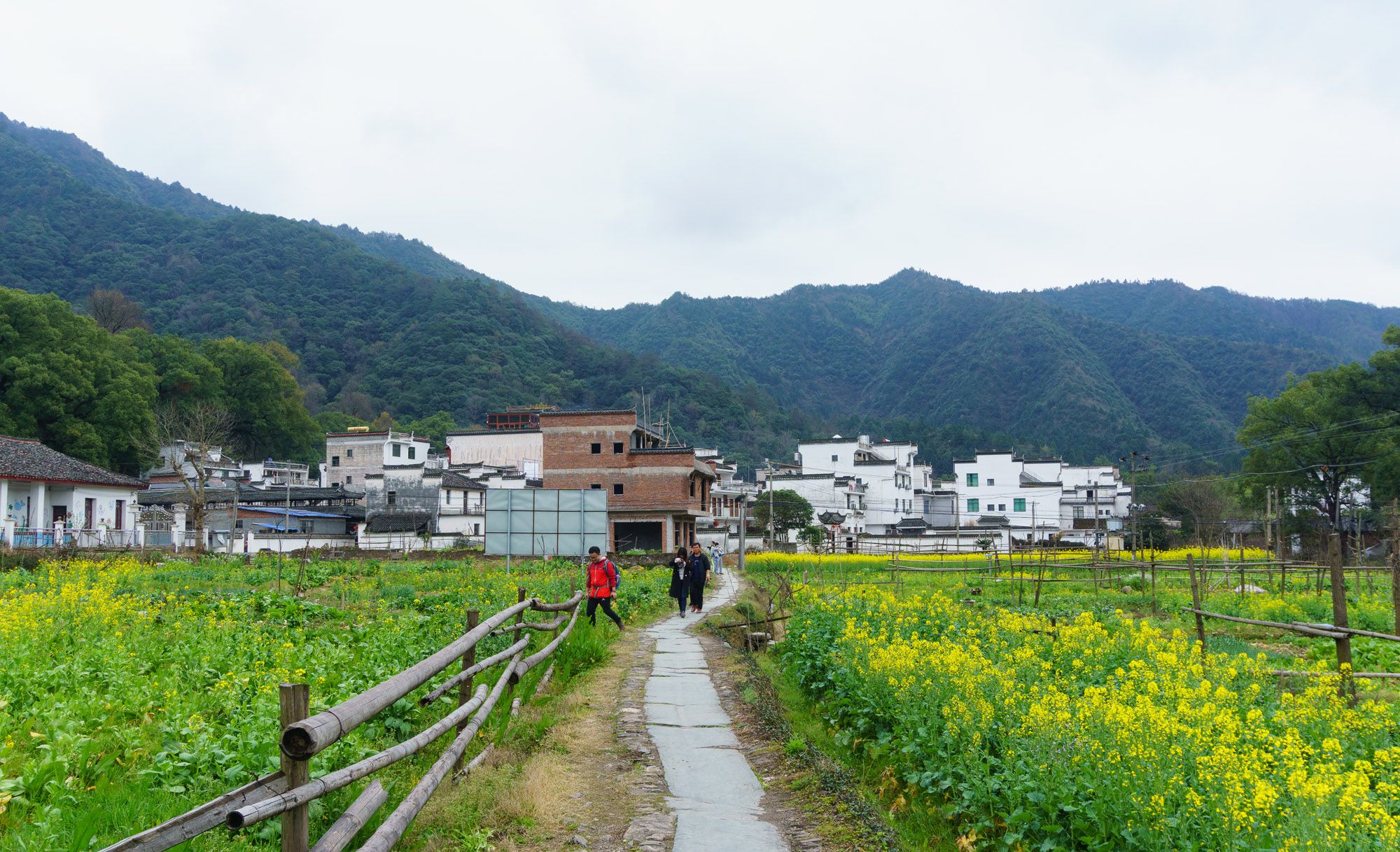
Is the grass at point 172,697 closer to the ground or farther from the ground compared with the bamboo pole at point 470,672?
closer to the ground

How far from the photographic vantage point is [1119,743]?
15.9 ft

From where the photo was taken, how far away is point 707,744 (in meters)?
8.44

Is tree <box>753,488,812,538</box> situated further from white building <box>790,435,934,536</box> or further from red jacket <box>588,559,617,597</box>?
red jacket <box>588,559,617,597</box>

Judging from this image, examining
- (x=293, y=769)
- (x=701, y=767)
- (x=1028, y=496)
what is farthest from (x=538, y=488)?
(x=1028, y=496)

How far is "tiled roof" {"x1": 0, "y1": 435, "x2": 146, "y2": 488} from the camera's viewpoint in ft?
118

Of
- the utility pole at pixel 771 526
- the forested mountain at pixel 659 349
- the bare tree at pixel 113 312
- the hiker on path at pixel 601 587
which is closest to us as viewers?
the hiker on path at pixel 601 587

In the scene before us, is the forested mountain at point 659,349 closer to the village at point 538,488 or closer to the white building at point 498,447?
the white building at point 498,447

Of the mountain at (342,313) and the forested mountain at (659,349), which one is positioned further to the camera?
the forested mountain at (659,349)

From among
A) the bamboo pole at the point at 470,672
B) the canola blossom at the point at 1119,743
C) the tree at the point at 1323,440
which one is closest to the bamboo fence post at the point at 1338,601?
the canola blossom at the point at 1119,743

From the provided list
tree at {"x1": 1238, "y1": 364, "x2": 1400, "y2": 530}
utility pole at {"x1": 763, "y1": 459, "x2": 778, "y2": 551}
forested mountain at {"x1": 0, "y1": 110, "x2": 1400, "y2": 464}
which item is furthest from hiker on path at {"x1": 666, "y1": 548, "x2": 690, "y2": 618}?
forested mountain at {"x1": 0, "y1": 110, "x2": 1400, "y2": 464}

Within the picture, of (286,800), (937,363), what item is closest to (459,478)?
(286,800)

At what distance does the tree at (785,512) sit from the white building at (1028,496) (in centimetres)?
1715

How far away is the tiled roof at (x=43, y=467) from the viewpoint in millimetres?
36062

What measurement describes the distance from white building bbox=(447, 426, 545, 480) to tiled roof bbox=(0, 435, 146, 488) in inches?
1332
